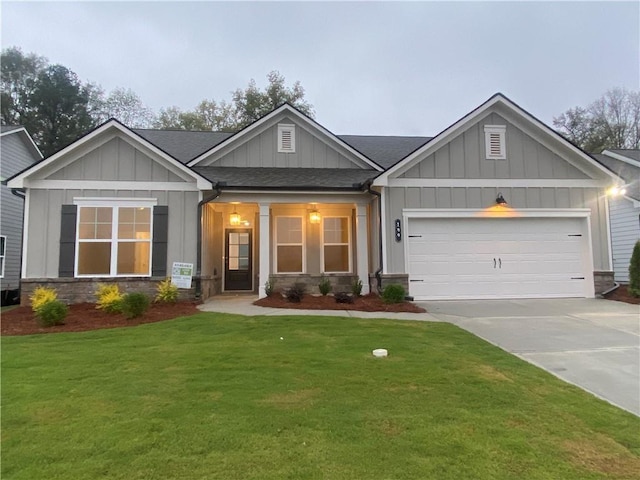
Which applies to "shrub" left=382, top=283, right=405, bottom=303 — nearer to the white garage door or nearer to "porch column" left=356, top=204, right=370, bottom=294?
the white garage door

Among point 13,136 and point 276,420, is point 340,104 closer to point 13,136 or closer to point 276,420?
point 13,136

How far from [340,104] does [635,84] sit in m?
24.3

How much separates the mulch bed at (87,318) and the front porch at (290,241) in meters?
2.15

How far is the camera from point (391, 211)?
34.0 ft

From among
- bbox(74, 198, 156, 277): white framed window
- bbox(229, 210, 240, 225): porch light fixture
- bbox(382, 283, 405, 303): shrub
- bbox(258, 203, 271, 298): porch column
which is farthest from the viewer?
bbox(229, 210, 240, 225): porch light fixture

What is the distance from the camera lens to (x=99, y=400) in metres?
3.60

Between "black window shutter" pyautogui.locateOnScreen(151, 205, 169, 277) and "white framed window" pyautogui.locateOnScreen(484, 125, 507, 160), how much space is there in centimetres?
856

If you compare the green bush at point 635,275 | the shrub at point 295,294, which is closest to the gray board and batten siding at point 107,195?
the shrub at point 295,294

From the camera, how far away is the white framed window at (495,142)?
1076 centimetres

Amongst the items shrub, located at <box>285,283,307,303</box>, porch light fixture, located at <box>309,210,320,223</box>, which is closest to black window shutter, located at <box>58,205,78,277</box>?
shrub, located at <box>285,283,307,303</box>

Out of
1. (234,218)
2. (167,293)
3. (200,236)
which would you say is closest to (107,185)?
(200,236)

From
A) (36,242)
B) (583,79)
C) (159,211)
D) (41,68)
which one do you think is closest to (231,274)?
(159,211)

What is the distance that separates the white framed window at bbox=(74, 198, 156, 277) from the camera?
9.86m

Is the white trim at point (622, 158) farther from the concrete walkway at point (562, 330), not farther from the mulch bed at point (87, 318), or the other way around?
the mulch bed at point (87, 318)
